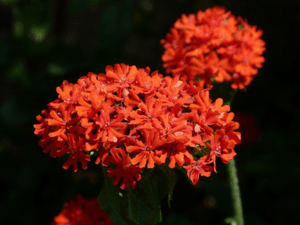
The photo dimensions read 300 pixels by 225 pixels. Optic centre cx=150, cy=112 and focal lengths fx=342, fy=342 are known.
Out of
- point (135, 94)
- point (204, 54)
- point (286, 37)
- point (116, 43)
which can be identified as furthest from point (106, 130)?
point (286, 37)

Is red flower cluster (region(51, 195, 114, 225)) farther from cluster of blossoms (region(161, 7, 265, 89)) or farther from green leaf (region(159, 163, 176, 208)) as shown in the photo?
cluster of blossoms (region(161, 7, 265, 89))

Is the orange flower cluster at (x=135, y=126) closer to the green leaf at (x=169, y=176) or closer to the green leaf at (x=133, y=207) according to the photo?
the green leaf at (x=169, y=176)

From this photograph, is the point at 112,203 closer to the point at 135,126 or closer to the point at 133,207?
the point at 133,207

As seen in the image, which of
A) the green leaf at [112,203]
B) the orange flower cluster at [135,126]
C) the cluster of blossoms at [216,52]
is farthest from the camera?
the cluster of blossoms at [216,52]

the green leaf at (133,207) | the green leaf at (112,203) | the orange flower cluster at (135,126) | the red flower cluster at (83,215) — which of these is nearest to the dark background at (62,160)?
the red flower cluster at (83,215)

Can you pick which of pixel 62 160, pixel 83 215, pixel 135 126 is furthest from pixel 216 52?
pixel 62 160

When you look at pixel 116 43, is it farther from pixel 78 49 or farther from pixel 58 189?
pixel 58 189
